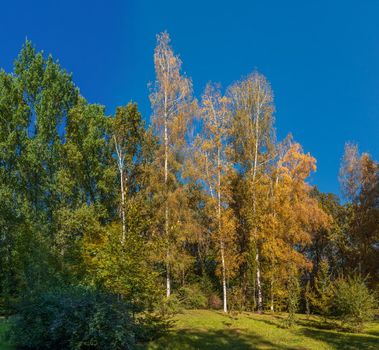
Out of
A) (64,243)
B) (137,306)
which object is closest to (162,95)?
(64,243)

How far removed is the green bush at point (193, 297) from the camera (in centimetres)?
3042

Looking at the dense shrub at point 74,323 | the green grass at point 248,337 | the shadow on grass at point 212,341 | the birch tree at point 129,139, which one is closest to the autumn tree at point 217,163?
the birch tree at point 129,139

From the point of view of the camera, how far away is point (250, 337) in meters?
17.8

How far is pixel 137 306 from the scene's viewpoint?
588 inches

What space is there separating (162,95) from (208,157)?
558 cm

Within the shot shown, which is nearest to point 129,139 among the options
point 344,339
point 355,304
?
point 355,304

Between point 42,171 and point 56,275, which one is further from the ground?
point 42,171

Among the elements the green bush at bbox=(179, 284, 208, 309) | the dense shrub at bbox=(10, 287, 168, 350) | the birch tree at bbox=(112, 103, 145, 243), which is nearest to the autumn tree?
the green bush at bbox=(179, 284, 208, 309)

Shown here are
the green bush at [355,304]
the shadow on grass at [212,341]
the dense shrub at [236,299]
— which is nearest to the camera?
the shadow on grass at [212,341]

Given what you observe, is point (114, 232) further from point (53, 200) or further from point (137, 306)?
point (53, 200)

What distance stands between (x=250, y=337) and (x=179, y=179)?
16263mm

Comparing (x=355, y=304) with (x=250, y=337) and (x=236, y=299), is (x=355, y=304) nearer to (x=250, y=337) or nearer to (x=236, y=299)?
(x=250, y=337)

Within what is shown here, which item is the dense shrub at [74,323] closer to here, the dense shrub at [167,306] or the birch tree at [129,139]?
the dense shrub at [167,306]

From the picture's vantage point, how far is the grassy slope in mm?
15411
